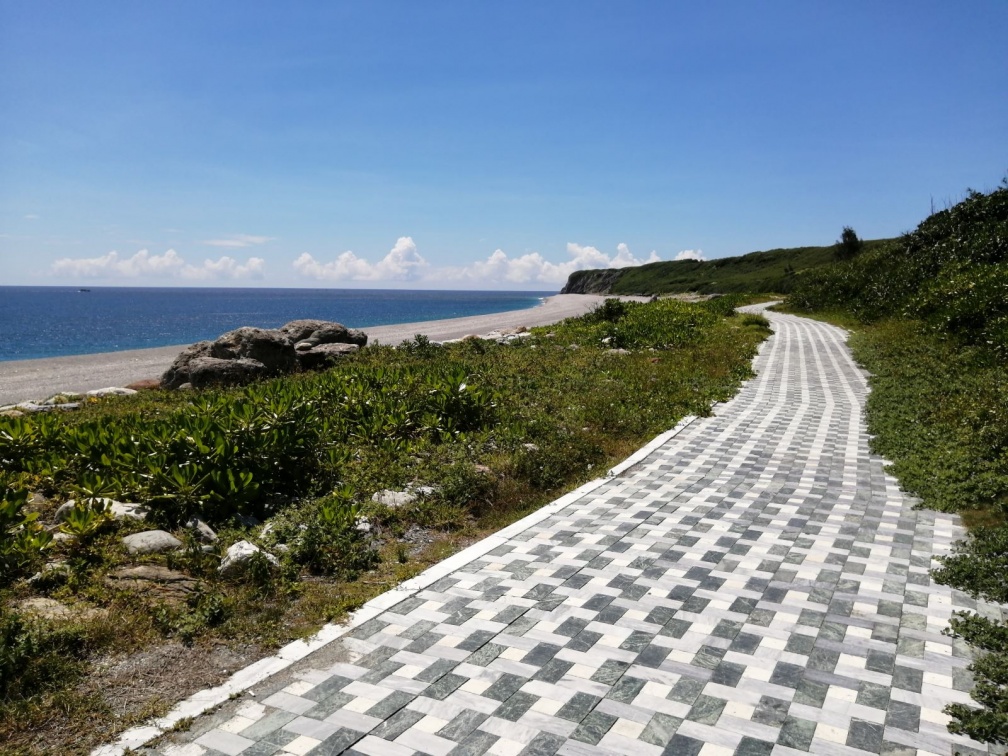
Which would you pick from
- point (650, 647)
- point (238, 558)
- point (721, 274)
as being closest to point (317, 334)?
point (238, 558)

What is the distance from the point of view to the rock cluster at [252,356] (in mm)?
16922

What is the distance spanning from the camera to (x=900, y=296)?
2783cm

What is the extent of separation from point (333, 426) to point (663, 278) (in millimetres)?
126576

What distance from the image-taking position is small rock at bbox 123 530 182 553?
19.1ft

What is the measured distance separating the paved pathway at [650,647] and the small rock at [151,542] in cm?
210

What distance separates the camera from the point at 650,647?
14.9 feet

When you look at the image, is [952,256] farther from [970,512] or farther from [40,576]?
[40,576]

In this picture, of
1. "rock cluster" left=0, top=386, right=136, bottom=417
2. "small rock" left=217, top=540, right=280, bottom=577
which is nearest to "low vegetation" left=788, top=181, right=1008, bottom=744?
"small rock" left=217, top=540, right=280, bottom=577

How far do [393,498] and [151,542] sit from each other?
2579 mm

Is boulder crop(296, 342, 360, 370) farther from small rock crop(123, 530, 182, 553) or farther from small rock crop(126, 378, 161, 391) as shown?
small rock crop(123, 530, 182, 553)

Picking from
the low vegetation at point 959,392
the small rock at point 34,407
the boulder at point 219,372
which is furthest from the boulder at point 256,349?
the low vegetation at point 959,392

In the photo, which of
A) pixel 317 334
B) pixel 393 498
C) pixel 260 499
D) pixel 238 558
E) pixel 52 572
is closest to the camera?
pixel 52 572

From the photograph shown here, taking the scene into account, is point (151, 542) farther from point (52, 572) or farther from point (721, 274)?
point (721, 274)

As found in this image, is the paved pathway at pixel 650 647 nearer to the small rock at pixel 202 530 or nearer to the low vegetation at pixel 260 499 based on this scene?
the low vegetation at pixel 260 499
